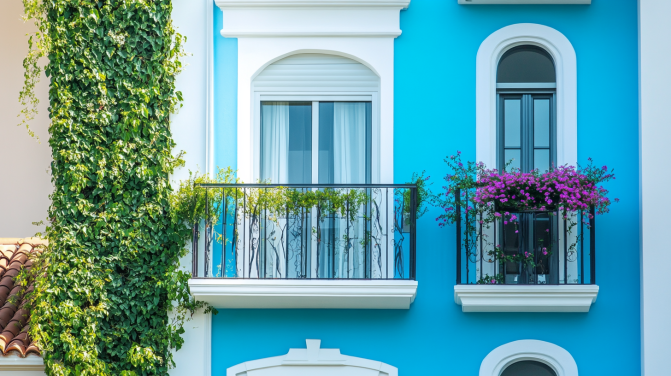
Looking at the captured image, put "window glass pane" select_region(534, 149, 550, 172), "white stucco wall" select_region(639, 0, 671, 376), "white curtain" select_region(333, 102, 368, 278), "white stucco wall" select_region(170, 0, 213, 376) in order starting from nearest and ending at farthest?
"white stucco wall" select_region(639, 0, 671, 376) → "white stucco wall" select_region(170, 0, 213, 376) → "window glass pane" select_region(534, 149, 550, 172) → "white curtain" select_region(333, 102, 368, 278)

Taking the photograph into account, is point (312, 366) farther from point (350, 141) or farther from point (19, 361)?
point (19, 361)

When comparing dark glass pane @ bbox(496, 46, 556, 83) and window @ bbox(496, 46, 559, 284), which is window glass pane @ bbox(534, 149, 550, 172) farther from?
dark glass pane @ bbox(496, 46, 556, 83)

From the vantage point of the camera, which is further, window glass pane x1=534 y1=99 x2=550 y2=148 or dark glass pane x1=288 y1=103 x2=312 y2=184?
dark glass pane x1=288 y1=103 x2=312 y2=184

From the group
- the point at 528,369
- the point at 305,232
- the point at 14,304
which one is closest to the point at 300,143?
the point at 305,232

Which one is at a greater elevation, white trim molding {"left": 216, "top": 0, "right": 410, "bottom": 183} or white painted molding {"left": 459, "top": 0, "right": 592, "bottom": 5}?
white painted molding {"left": 459, "top": 0, "right": 592, "bottom": 5}

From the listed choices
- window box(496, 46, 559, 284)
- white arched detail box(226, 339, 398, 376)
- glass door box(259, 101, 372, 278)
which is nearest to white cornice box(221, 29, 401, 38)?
glass door box(259, 101, 372, 278)

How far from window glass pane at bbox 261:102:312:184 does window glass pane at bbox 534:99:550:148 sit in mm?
2966

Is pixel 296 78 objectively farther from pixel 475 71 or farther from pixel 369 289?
pixel 369 289

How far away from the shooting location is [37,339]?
7488 mm

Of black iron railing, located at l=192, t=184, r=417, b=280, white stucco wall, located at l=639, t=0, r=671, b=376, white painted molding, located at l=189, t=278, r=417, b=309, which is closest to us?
white painted molding, located at l=189, t=278, r=417, b=309

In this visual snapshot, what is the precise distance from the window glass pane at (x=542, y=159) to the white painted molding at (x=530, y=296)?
5.37ft

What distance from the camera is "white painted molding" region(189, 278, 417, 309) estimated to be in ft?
24.6

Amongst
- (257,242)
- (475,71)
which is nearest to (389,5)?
(475,71)

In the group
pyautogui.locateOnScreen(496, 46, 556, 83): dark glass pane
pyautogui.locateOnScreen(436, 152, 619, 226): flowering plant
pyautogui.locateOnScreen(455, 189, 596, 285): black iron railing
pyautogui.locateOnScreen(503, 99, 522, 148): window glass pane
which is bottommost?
pyautogui.locateOnScreen(455, 189, 596, 285): black iron railing
